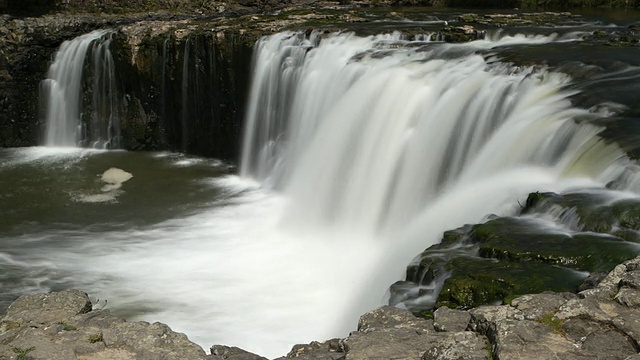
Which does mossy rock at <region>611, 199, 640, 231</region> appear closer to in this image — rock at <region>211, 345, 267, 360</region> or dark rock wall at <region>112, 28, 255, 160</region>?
rock at <region>211, 345, 267, 360</region>

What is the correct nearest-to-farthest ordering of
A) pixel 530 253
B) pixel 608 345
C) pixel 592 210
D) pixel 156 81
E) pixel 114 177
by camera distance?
pixel 608 345
pixel 530 253
pixel 592 210
pixel 114 177
pixel 156 81

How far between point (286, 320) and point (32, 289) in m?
3.30

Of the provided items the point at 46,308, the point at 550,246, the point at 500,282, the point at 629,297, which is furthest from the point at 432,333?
the point at 46,308

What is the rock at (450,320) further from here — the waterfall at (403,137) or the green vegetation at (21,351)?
the green vegetation at (21,351)

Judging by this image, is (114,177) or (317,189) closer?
(317,189)

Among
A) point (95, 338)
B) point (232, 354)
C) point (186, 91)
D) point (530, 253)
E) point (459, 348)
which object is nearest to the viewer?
point (459, 348)

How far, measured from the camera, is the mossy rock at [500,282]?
18.9 ft

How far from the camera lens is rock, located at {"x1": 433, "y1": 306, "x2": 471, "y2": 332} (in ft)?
16.9

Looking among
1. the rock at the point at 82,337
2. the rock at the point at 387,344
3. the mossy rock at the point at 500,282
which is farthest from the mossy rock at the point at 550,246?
the rock at the point at 82,337

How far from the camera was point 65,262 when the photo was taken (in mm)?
10273

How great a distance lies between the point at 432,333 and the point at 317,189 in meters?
7.15

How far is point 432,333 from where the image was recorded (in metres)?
Answer: 5.13

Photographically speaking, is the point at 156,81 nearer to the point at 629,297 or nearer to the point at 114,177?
the point at 114,177

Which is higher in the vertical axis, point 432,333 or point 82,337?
point 432,333
